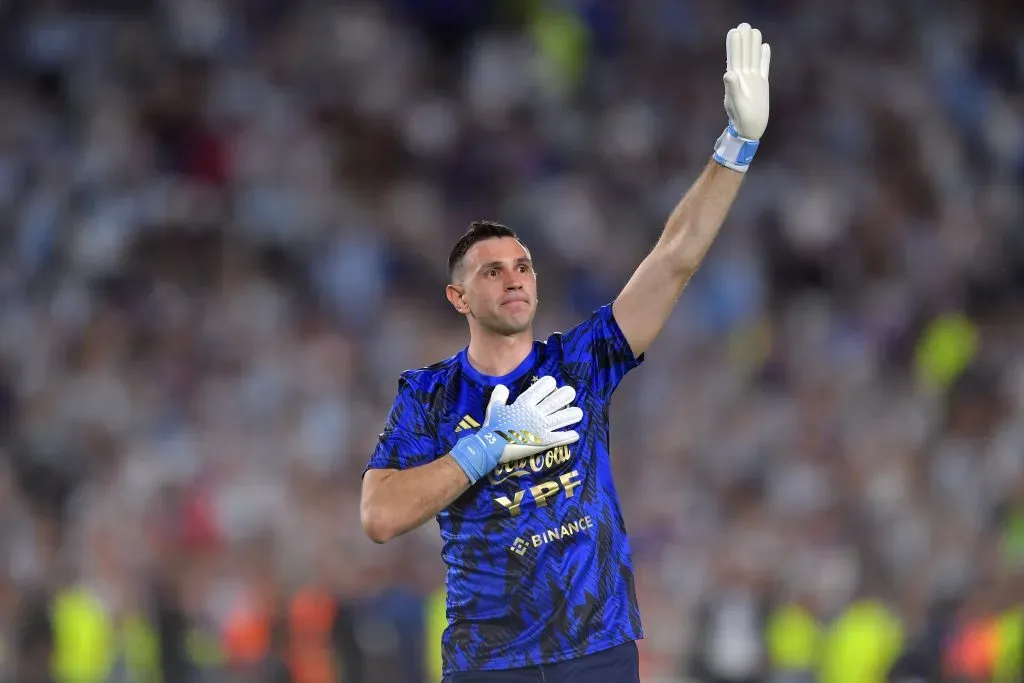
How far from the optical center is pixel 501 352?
4.95 m

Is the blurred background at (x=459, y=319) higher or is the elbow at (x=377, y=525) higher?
the blurred background at (x=459, y=319)

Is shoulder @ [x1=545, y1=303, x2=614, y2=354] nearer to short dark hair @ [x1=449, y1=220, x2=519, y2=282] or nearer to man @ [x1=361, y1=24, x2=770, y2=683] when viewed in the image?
man @ [x1=361, y1=24, x2=770, y2=683]

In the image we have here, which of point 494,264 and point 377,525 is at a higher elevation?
point 494,264

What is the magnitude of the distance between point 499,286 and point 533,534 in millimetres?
814

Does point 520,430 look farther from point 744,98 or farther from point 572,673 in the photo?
point 744,98

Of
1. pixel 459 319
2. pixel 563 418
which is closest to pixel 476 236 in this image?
pixel 563 418

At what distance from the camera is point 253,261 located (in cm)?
1266

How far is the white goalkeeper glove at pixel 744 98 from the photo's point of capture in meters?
4.89

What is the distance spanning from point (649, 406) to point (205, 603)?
360 centimetres

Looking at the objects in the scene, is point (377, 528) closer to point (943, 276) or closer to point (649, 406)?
point (649, 406)

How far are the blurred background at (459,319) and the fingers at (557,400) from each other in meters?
5.24

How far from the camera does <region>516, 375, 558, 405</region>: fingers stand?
184 inches

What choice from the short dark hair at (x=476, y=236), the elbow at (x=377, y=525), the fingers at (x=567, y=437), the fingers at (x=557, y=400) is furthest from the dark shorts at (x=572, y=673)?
the short dark hair at (x=476, y=236)

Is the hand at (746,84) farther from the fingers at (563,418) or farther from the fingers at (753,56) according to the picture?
the fingers at (563,418)
